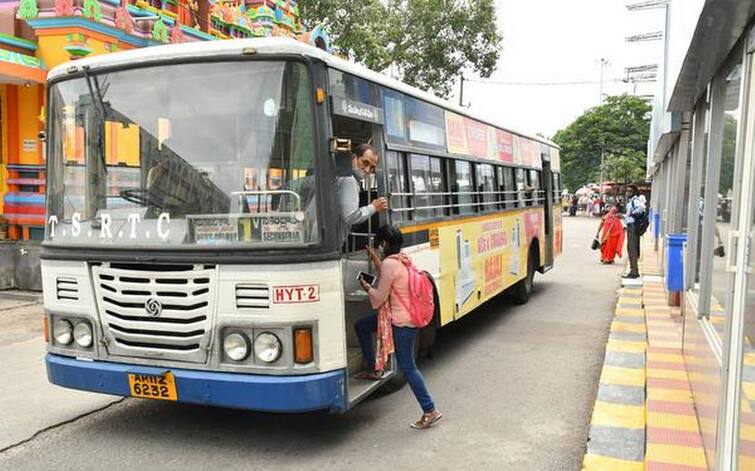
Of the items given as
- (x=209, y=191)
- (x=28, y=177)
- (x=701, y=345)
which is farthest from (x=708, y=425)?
(x=28, y=177)

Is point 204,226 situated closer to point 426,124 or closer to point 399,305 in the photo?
point 399,305

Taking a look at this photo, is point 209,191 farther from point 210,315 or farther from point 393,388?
point 393,388

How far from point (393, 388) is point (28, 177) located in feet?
27.4

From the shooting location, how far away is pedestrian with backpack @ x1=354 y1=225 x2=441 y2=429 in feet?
15.0

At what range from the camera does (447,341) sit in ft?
25.4

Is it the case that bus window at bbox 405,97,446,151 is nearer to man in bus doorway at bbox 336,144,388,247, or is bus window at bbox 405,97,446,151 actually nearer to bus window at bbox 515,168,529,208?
man in bus doorway at bbox 336,144,388,247

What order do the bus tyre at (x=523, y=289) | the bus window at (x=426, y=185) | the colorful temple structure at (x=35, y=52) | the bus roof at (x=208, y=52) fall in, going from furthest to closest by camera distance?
the colorful temple structure at (x=35, y=52) → the bus tyre at (x=523, y=289) → the bus window at (x=426, y=185) → the bus roof at (x=208, y=52)

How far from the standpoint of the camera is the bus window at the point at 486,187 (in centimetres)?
779

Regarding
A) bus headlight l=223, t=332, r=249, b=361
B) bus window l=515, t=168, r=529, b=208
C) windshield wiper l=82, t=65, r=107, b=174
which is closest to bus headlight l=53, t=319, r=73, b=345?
windshield wiper l=82, t=65, r=107, b=174

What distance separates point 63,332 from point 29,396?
147cm

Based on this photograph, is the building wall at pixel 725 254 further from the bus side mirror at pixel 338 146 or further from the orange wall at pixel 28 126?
the orange wall at pixel 28 126

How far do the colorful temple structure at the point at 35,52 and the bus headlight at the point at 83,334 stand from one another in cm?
703

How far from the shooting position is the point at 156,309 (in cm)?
421

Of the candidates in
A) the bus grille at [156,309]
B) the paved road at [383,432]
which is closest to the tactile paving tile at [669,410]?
the paved road at [383,432]
